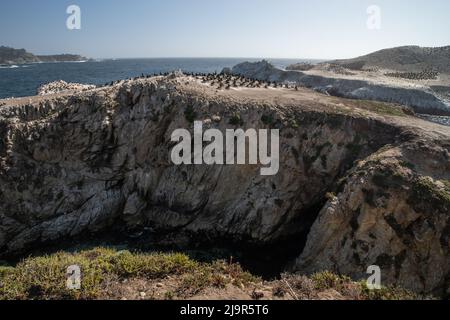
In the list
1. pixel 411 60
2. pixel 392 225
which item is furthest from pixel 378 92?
pixel 411 60

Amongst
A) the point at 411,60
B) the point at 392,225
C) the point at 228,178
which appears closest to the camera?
the point at 392,225

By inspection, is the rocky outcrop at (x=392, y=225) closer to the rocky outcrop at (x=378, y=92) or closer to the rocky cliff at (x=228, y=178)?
the rocky cliff at (x=228, y=178)

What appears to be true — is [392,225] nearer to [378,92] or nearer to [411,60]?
[378,92]

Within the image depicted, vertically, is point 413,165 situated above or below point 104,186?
above

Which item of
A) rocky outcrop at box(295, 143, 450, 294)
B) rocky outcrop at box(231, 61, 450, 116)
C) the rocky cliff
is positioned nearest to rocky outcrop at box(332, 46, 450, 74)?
rocky outcrop at box(231, 61, 450, 116)

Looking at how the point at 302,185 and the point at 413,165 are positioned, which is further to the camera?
the point at 302,185

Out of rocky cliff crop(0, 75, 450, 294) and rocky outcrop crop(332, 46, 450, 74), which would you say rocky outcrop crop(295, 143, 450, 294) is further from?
rocky outcrop crop(332, 46, 450, 74)

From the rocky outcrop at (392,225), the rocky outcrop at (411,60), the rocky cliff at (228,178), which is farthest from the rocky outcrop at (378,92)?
the rocky outcrop at (411,60)
